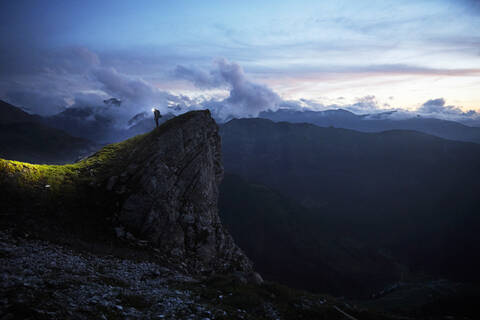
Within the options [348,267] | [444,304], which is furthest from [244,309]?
[348,267]

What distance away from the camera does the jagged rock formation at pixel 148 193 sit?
29959 millimetres

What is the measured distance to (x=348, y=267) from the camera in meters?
193

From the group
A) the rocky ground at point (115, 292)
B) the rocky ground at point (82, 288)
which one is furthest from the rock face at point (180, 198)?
the rocky ground at point (82, 288)

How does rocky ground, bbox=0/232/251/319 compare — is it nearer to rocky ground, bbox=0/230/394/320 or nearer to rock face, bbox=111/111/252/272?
rocky ground, bbox=0/230/394/320

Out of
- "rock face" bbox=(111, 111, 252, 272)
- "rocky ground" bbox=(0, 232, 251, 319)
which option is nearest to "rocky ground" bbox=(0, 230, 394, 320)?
"rocky ground" bbox=(0, 232, 251, 319)

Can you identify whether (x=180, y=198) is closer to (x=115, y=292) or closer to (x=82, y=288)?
(x=115, y=292)

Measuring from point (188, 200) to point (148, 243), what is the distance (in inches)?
526

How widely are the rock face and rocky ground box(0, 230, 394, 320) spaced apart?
30.7 ft

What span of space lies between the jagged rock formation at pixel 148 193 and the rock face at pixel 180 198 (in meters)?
0.15

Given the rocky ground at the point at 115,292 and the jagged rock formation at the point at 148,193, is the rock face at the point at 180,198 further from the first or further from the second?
the rocky ground at the point at 115,292

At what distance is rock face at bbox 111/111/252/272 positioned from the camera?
36156 mm

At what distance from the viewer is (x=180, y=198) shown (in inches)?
1763

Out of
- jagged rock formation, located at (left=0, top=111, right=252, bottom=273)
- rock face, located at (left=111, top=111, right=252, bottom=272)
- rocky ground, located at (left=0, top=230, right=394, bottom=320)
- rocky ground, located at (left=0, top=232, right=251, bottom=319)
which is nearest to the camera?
rocky ground, located at (left=0, top=232, right=251, bottom=319)

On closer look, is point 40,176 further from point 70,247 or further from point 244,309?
point 244,309
